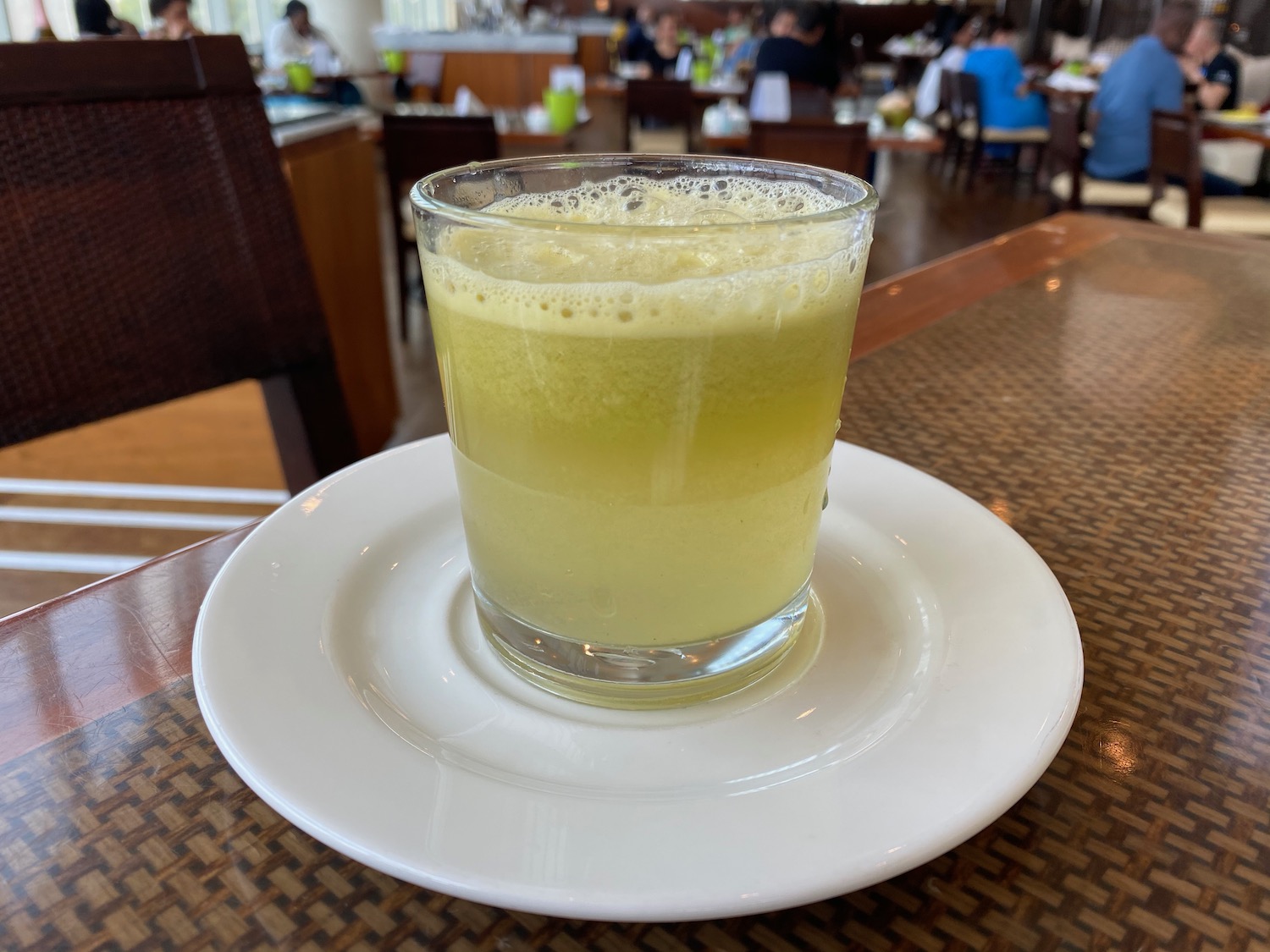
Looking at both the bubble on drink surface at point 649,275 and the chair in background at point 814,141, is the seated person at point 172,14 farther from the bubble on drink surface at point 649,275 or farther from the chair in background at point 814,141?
the bubble on drink surface at point 649,275

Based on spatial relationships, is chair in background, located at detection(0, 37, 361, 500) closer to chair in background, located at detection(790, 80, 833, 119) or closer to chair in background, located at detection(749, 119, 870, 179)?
chair in background, located at detection(749, 119, 870, 179)

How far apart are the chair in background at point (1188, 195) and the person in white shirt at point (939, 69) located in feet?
10.1

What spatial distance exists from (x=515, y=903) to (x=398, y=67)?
6.73 metres

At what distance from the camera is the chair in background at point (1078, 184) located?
3.37 m

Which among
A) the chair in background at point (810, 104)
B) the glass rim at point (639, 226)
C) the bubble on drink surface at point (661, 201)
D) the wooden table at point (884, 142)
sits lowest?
the wooden table at point (884, 142)

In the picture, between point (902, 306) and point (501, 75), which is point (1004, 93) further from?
point (902, 306)

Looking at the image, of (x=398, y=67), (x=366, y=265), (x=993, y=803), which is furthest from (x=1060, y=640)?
(x=398, y=67)

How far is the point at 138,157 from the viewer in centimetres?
80

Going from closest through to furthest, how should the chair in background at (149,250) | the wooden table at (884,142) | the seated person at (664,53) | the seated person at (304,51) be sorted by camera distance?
the chair in background at (149,250) → the wooden table at (884,142) → the seated person at (304,51) → the seated person at (664,53)

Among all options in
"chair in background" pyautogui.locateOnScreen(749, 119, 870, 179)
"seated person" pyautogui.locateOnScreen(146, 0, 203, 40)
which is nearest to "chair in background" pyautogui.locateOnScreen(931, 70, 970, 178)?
"chair in background" pyautogui.locateOnScreen(749, 119, 870, 179)

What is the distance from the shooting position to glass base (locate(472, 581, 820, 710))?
412mm

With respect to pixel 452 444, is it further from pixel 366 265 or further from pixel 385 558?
pixel 366 265

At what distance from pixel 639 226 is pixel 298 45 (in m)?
6.68

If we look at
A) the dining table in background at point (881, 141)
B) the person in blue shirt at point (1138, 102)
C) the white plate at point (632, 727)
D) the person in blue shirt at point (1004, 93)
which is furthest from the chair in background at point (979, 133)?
the white plate at point (632, 727)
